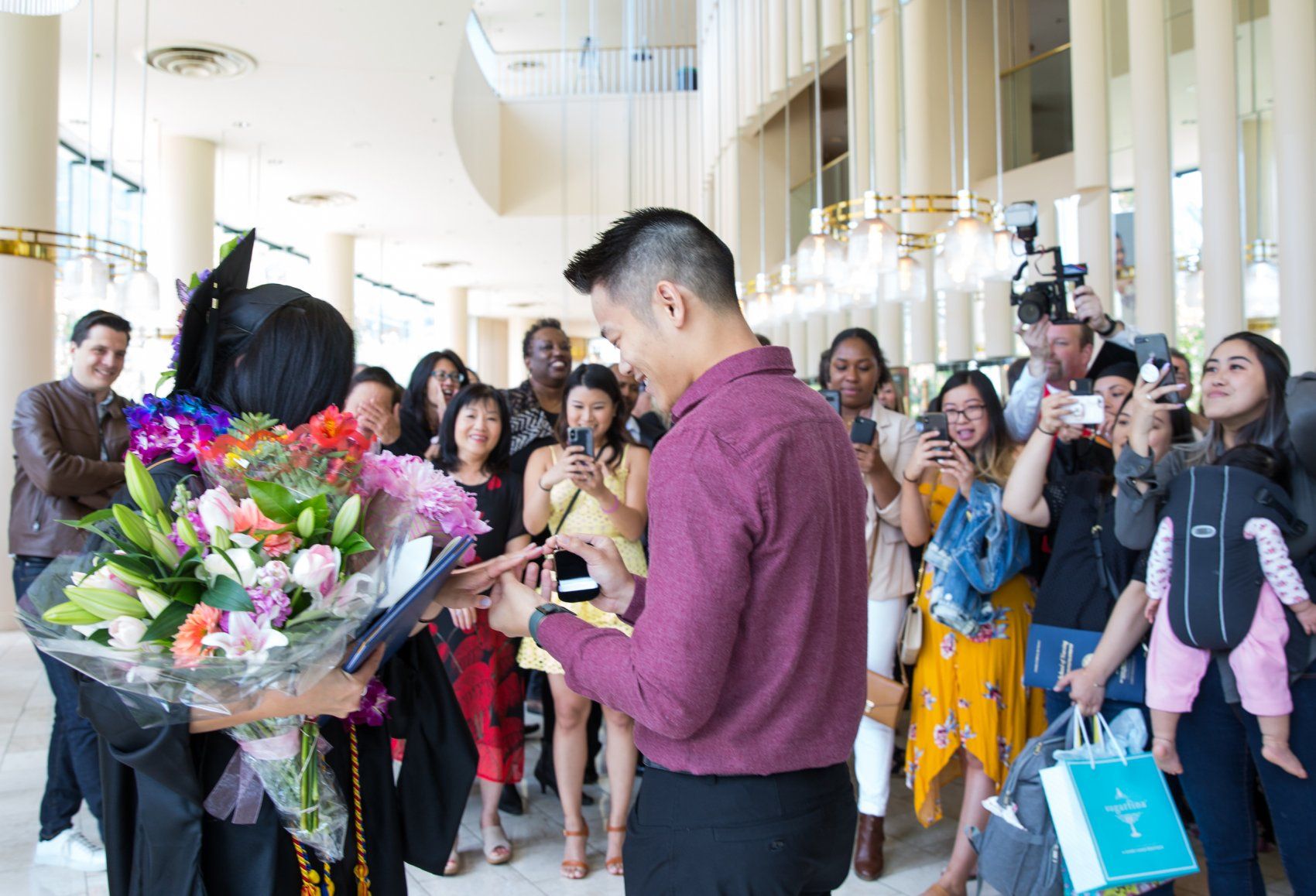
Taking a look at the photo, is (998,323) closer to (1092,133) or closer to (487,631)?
(1092,133)

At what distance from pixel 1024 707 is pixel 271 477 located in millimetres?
2752

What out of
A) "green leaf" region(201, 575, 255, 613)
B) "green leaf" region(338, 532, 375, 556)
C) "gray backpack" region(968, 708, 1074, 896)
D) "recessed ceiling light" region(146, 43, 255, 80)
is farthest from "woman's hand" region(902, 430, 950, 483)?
"recessed ceiling light" region(146, 43, 255, 80)

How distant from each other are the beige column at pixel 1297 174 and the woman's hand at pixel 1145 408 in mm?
2992

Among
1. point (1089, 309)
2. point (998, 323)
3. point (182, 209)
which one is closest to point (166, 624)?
point (1089, 309)

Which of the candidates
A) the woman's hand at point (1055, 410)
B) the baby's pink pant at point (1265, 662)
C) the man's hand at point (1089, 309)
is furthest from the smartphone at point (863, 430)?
the man's hand at point (1089, 309)

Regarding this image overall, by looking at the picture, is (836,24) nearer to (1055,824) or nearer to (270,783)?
(1055,824)

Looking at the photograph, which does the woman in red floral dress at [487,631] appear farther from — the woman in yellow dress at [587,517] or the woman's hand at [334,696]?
the woman's hand at [334,696]

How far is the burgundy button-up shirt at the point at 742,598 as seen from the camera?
138cm

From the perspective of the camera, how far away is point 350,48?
9.83 meters

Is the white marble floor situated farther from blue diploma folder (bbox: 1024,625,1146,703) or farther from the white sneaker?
blue diploma folder (bbox: 1024,625,1146,703)

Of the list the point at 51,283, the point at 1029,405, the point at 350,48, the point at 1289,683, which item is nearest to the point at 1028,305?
the point at 1029,405

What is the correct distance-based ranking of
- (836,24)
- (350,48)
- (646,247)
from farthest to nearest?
(350,48) < (836,24) < (646,247)

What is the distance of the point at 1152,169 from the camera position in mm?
6238

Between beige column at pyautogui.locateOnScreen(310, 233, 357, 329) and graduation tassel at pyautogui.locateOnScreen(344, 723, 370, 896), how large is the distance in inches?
647
